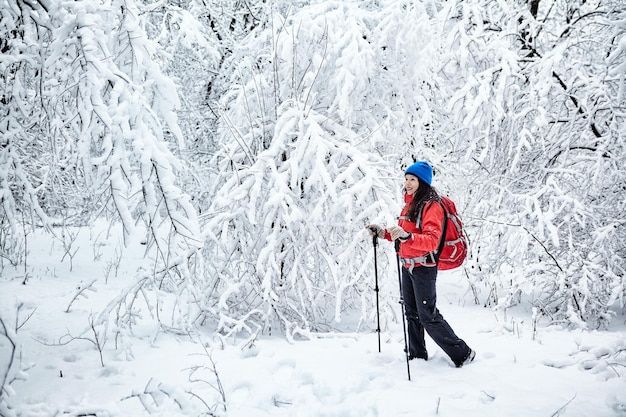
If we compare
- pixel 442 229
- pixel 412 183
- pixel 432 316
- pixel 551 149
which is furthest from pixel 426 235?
pixel 551 149

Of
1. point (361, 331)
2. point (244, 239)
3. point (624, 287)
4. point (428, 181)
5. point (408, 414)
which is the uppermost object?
point (428, 181)

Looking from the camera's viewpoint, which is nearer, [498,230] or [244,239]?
[244,239]

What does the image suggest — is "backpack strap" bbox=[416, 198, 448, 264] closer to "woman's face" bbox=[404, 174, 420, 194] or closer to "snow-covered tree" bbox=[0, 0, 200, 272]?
"woman's face" bbox=[404, 174, 420, 194]

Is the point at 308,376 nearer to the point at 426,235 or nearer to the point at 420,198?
the point at 426,235

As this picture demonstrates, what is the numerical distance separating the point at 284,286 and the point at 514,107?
368cm

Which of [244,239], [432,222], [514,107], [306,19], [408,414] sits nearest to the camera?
[408,414]

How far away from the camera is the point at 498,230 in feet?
20.4

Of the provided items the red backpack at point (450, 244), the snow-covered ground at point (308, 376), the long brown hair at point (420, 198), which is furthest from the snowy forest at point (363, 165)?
the red backpack at point (450, 244)

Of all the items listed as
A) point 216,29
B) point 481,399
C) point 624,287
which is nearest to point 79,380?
point 481,399

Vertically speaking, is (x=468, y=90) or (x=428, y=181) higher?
(x=468, y=90)

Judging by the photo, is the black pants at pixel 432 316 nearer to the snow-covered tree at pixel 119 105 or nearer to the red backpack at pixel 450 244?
the red backpack at pixel 450 244

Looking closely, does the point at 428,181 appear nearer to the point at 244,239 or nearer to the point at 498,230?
the point at 244,239

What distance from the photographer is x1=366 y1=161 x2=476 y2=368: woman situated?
3656 mm

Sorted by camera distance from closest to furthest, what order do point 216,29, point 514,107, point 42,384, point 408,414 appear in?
point 408,414
point 42,384
point 514,107
point 216,29
